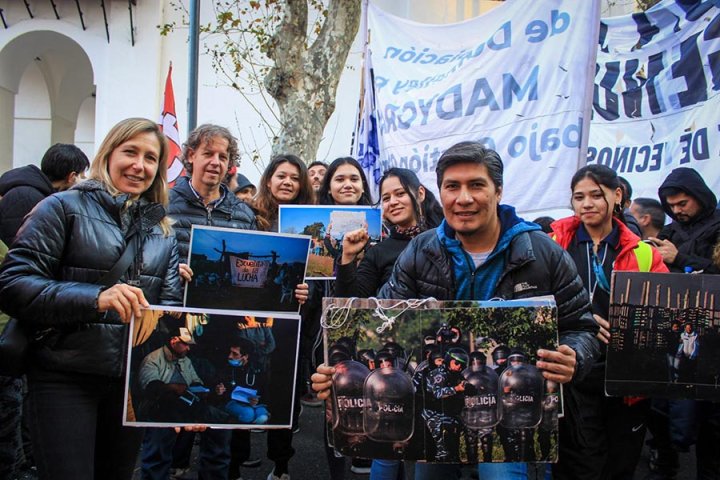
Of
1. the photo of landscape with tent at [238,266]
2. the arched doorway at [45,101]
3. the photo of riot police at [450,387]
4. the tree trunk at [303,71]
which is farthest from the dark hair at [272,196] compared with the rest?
the arched doorway at [45,101]

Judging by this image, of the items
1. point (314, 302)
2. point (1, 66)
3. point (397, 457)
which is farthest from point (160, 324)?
point (1, 66)

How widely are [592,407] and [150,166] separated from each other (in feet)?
8.03

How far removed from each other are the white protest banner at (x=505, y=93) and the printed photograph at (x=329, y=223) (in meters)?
1.17

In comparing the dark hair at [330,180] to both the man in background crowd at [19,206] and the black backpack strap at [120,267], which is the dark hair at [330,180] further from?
the black backpack strap at [120,267]

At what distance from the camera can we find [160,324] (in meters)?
2.26

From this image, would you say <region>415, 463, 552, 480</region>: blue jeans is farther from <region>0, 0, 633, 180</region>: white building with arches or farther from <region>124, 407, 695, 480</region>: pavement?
<region>0, 0, 633, 180</region>: white building with arches

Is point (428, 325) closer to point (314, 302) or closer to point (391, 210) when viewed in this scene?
point (391, 210)

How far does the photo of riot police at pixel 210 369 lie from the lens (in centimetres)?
226

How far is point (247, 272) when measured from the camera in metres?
2.97

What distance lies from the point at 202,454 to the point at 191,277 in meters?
1.09

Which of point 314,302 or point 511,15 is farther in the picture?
point 511,15

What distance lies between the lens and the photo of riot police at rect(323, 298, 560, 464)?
6.53ft

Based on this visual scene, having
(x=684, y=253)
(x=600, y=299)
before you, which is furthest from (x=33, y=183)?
(x=684, y=253)

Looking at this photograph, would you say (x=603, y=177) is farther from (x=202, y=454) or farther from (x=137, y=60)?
(x=137, y=60)
